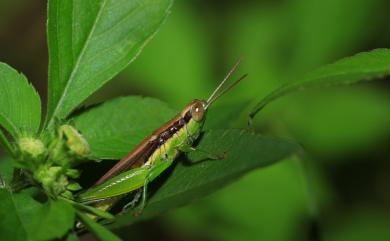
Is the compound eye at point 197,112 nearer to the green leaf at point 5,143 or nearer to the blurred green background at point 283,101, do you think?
the green leaf at point 5,143

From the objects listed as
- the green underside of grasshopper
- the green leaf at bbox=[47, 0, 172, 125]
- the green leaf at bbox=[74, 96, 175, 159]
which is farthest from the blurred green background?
the green leaf at bbox=[47, 0, 172, 125]

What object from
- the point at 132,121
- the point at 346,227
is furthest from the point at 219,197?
the point at 132,121

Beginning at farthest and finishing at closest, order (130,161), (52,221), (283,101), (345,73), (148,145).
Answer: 1. (283,101)
2. (148,145)
3. (130,161)
4. (345,73)
5. (52,221)

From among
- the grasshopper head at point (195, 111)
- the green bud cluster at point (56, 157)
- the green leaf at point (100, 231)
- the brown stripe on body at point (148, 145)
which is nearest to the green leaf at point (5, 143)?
the green bud cluster at point (56, 157)

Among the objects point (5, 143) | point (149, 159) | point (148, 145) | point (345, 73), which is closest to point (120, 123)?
point (148, 145)

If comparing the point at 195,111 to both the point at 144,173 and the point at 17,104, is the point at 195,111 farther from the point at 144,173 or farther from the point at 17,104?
the point at 17,104

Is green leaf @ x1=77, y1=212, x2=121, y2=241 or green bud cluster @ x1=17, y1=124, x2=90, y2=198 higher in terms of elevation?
green bud cluster @ x1=17, y1=124, x2=90, y2=198

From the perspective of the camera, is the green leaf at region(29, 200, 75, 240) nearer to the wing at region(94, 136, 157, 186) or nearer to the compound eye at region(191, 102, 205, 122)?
the wing at region(94, 136, 157, 186)
